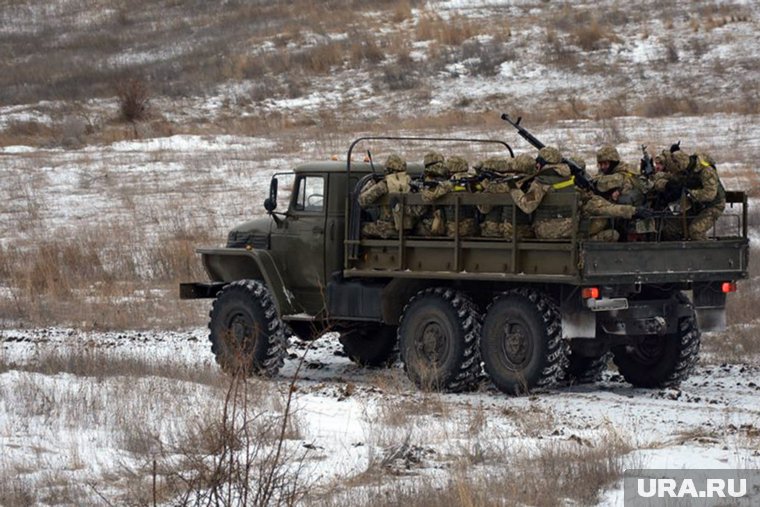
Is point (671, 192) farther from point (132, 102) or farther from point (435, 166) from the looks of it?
point (132, 102)

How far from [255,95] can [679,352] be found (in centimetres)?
2895

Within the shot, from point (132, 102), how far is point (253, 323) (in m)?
24.5

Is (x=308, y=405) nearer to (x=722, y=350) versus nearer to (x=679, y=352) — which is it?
(x=679, y=352)

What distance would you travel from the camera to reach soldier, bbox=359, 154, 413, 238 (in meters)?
14.3

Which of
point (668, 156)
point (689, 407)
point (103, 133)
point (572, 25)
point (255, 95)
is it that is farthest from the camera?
point (572, 25)

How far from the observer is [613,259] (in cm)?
1273

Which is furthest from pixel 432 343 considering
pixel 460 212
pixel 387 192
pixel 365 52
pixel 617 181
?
pixel 365 52

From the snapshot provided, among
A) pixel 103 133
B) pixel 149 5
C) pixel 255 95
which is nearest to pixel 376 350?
pixel 103 133

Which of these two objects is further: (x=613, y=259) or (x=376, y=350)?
(x=376, y=350)

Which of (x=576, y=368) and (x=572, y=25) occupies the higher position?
(x=572, y=25)

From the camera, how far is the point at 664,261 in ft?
42.9

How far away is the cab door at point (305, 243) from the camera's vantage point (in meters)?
15.3

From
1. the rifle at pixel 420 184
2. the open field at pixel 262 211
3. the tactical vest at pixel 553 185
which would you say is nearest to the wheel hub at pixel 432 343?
the open field at pixel 262 211

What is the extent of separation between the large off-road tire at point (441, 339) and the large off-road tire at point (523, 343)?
0.65 feet
